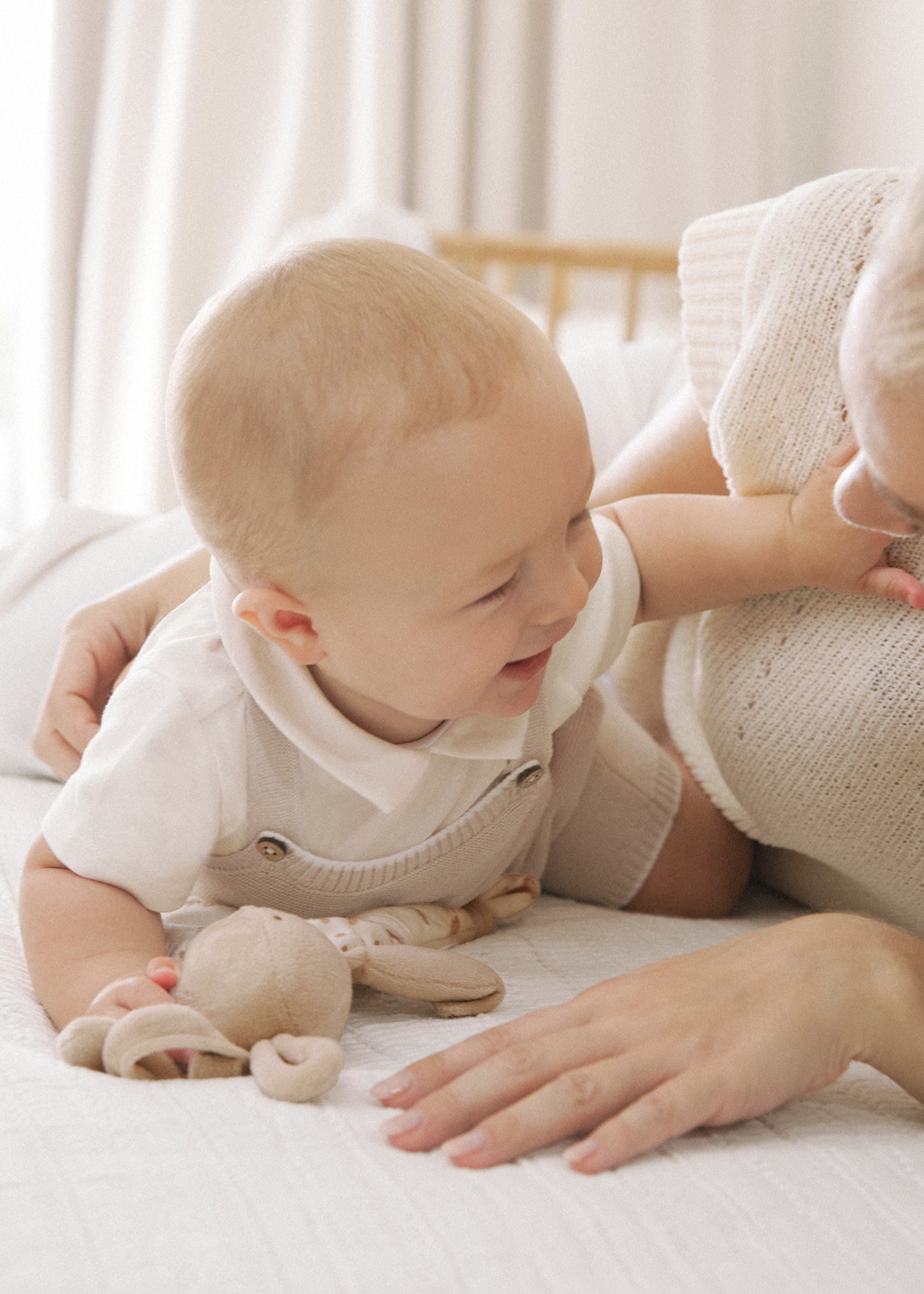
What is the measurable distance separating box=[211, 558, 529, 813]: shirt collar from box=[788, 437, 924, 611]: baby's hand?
11.0 inches

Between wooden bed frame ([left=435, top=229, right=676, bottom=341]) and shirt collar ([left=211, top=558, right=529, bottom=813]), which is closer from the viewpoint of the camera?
shirt collar ([left=211, top=558, right=529, bottom=813])

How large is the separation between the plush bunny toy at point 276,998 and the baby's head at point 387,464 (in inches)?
6.4

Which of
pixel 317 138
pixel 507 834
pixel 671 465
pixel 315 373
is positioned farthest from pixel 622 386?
pixel 317 138

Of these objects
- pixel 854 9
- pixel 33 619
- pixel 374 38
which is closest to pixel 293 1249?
pixel 33 619

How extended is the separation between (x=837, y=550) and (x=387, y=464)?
33cm

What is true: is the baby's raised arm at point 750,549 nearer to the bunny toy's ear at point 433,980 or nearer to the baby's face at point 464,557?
the baby's face at point 464,557

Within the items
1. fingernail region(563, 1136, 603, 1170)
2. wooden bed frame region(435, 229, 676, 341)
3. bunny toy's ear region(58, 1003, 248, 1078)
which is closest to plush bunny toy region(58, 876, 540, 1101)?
bunny toy's ear region(58, 1003, 248, 1078)

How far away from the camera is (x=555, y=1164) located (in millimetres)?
572

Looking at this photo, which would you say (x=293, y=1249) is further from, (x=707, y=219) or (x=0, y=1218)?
(x=707, y=219)

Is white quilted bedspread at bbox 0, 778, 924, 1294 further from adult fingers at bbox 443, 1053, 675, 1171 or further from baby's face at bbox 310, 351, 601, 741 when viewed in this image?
baby's face at bbox 310, 351, 601, 741

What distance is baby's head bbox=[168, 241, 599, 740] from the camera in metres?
0.72

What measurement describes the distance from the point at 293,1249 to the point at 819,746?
531mm

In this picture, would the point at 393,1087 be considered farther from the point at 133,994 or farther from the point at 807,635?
the point at 807,635

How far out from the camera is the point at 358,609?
784 millimetres
